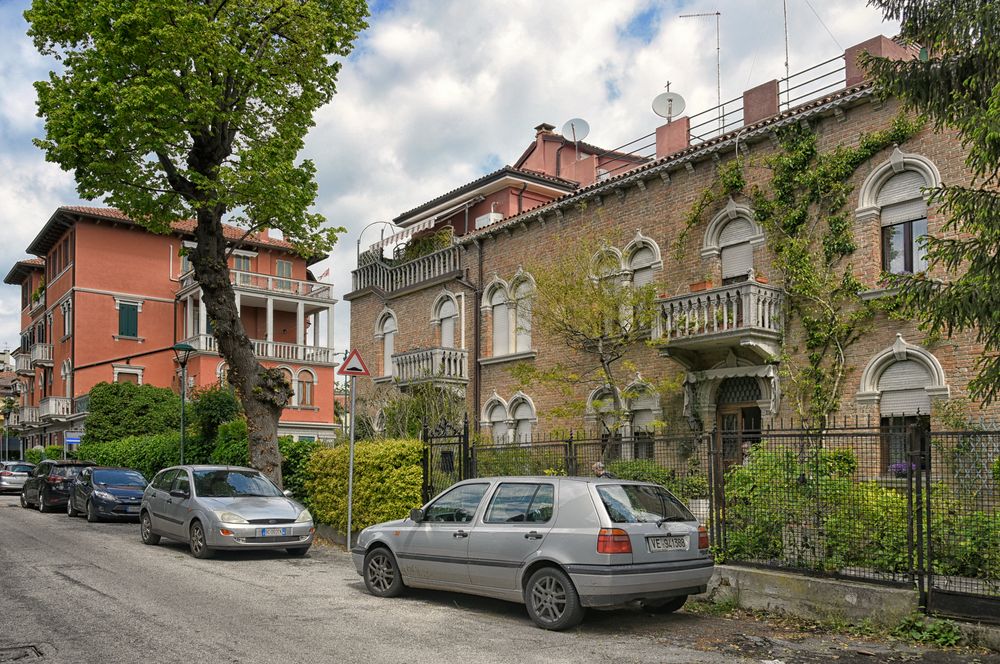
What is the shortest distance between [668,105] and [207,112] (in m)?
12.5

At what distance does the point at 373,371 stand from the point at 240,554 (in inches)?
666

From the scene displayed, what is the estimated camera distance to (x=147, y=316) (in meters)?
50.3

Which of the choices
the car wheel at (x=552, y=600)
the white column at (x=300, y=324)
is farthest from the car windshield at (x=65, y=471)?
the white column at (x=300, y=324)

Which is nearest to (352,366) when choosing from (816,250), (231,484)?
(231,484)

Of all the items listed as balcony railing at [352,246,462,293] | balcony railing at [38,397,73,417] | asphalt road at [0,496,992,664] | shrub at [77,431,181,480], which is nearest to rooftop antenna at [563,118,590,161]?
balcony railing at [352,246,462,293]

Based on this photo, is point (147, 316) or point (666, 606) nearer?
point (666, 606)

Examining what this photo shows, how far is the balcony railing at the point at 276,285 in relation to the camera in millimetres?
49375

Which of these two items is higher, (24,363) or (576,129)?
(576,129)

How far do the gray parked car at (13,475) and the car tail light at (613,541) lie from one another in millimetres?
37127

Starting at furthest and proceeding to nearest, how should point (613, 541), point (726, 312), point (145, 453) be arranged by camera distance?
point (145, 453), point (726, 312), point (613, 541)

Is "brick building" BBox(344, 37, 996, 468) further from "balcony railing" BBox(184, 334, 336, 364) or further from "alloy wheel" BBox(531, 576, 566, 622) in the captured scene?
"balcony railing" BBox(184, 334, 336, 364)

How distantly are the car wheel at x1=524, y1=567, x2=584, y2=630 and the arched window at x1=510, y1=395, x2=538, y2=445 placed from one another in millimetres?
15701

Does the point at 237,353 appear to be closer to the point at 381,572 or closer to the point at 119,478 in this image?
the point at 119,478

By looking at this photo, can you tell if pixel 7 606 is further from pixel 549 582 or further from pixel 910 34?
pixel 910 34
